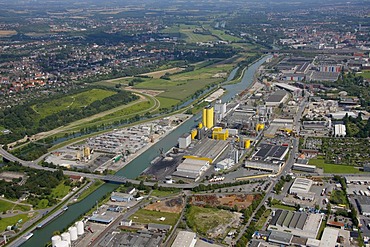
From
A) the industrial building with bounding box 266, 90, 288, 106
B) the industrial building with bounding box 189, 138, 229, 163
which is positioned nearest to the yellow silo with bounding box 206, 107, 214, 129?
the industrial building with bounding box 189, 138, 229, 163

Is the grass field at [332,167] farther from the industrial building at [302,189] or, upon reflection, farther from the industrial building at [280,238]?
the industrial building at [280,238]

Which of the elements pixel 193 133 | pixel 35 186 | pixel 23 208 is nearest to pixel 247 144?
pixel 193 133

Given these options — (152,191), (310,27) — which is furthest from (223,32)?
(152,191)

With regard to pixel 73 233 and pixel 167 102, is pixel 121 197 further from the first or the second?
pixel 167 102

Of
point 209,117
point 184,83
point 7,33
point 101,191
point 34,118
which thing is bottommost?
point 34,118

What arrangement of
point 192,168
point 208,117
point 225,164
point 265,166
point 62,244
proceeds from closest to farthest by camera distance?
point 62,244 → point 192,168 → point 265,166 → point 225,164 → point 208,117

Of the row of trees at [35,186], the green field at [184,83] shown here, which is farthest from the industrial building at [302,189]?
the green field at [184,83]

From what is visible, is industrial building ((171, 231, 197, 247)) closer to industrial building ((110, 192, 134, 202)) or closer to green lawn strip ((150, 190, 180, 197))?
green lawn strip ((150, 190, 180, 197))
